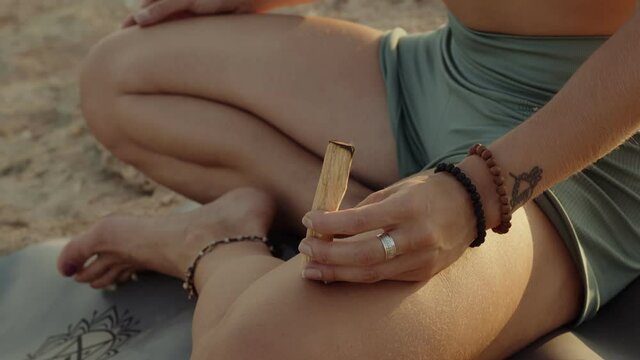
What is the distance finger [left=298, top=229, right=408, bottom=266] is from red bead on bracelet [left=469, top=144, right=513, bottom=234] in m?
0.13

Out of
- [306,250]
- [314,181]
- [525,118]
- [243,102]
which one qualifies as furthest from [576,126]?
[243,102]

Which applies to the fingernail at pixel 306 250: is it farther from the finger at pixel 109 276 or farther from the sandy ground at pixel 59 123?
the sandy ground at pixel 59 123

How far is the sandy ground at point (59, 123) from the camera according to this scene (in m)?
2.16

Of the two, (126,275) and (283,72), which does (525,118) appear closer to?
(283,72)

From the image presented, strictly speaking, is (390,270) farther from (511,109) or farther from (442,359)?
(511,109)

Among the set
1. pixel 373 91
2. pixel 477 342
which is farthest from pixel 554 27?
pixel 477 342

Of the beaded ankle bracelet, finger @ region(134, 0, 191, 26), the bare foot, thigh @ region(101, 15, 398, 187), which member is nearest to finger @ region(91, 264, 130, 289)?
the bare foot

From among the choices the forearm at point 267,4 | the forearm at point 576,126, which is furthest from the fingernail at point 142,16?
the forearm at point 576,126

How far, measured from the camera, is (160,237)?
155 centimetres

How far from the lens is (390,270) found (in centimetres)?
104

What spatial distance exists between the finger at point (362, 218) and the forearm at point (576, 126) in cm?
12

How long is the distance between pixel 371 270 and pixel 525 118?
39 cm

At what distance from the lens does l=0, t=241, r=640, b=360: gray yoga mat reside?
1293 millimetres

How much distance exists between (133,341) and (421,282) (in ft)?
1.93
